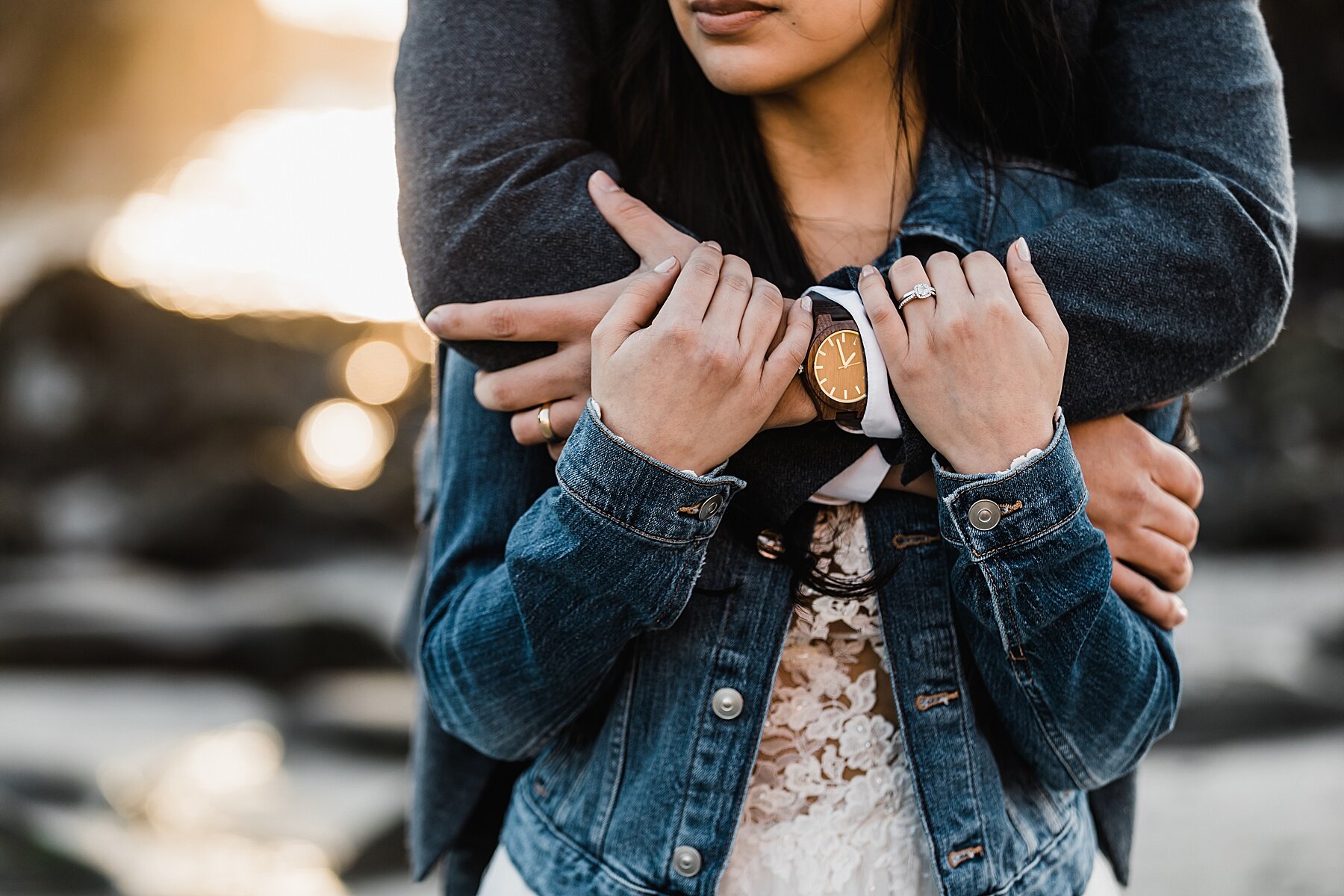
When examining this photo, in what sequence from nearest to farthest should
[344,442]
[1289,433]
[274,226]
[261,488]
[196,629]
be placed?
[196,629] → [261,488] → [1289,433] → [344,442] → [274,226]

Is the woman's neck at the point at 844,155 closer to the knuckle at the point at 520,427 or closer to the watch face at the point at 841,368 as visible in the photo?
the watch face at the point at 841,368

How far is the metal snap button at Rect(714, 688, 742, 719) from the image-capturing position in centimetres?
99

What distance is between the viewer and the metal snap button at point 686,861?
972mm

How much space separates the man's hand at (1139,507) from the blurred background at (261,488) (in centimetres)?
223

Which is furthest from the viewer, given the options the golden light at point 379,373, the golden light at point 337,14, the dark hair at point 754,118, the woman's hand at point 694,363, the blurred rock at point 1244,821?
the golden light at point 337,14

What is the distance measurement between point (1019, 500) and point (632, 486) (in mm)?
299

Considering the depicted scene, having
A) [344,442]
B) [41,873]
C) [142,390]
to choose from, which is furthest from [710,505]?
[142,390]

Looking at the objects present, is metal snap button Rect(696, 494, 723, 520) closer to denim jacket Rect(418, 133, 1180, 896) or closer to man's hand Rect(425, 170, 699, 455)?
denim jacket Rect(418, 133, 1180, 896)

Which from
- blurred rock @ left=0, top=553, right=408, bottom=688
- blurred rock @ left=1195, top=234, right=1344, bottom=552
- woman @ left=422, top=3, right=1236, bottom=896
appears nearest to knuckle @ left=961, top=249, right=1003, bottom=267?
woman @ left=422, top=3, right=1236, bottom=896

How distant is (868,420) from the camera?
36.4 inches

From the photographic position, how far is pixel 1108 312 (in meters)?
0.95

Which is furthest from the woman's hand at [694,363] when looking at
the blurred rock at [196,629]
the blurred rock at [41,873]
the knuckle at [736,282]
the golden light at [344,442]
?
the golden light at [344,442]

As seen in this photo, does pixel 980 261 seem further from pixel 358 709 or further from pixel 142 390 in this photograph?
pixel 142 390

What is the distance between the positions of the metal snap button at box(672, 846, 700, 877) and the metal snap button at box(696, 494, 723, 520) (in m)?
0.30
